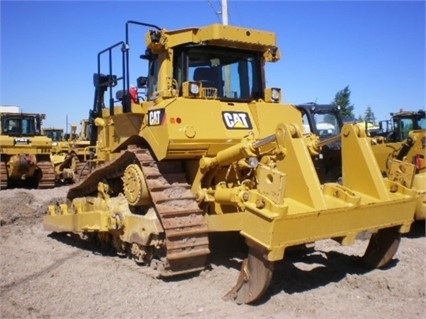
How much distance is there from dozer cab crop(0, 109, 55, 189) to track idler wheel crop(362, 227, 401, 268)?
12.5 metres

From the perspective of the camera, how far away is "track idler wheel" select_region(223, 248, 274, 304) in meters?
4.22

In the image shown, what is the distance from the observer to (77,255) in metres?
6.89

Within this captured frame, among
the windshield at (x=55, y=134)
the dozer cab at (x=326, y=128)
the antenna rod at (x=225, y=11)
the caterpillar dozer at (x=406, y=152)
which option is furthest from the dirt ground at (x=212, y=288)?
the windshield at (x=55, y=134)

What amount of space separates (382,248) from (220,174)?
6.75 feet

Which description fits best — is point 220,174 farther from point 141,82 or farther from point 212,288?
point 141,82

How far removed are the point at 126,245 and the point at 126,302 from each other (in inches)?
62.4

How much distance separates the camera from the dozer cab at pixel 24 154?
15357 millimetres

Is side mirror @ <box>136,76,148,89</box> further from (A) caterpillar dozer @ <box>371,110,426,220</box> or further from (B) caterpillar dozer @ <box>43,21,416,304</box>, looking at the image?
(A) caterpillar dozer @ <box>371,110,426,220</box>

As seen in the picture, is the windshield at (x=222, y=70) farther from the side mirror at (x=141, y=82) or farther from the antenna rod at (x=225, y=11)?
the antenna rod at (x=225, y=11)

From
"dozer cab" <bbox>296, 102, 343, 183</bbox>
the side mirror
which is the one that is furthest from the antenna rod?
the side mirror

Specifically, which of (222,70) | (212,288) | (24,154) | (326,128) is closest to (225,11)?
(326,128)

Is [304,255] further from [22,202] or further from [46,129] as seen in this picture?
[46,129]

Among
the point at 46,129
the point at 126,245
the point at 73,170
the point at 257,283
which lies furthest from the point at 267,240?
the point at 46,129

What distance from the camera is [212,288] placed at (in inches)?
194
